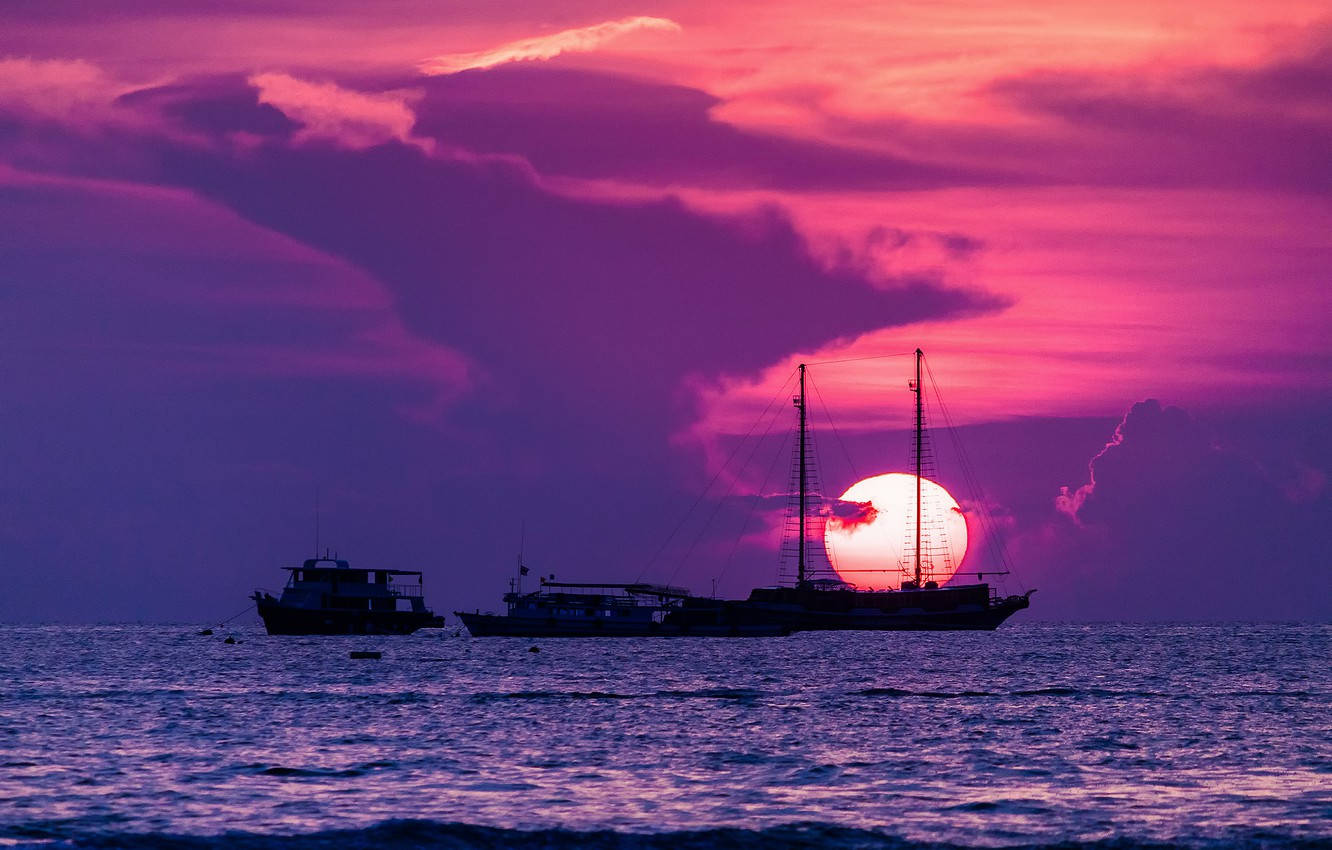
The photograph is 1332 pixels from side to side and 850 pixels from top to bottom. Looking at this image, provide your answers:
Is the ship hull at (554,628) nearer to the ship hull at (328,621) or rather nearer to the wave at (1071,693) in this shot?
the ship hull at (328,621)

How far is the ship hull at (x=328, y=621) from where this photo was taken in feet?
607

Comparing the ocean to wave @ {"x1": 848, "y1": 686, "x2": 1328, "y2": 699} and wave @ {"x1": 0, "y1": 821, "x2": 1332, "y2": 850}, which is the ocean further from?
wave @ {"x1": 848, "y1": 686, "x2": 1328, "y2": 699}

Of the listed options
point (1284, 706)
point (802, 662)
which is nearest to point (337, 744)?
point (1284, 706)

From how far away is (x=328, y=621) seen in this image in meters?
187

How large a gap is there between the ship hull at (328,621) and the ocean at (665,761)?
6821cm

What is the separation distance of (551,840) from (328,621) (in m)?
154

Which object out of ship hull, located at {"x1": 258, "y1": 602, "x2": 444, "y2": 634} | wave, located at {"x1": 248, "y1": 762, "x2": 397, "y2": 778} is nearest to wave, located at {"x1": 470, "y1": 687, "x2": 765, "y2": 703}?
wave, located at {"x1": 248, "y1": 762, "x2": 397, "y2": 778}

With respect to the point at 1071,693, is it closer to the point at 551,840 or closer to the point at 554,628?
the point at 551,840

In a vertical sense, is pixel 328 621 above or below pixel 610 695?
above

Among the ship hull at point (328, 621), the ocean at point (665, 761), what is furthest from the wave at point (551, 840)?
the ship hull at point (328, 621)

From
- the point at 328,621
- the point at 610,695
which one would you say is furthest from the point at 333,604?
the point at 610,695

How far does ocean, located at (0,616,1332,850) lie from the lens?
39.3 m

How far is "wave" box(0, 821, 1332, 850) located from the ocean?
0.41 ft

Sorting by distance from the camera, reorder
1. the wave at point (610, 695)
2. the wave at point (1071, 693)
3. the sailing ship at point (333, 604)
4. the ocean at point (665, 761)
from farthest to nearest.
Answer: the sailing ship at point (333, 604)
the wave at point (1071, 693)
the wave at point (610, 695)
the ocean at point (665, 761)
